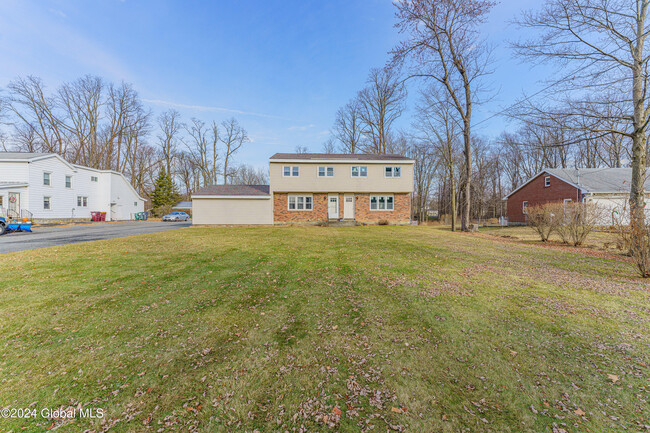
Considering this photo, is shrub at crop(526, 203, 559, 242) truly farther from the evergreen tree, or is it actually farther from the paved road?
the evergreen tree

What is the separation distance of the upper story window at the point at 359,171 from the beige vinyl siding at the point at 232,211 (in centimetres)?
762

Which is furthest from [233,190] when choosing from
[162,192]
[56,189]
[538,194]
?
[538,194]

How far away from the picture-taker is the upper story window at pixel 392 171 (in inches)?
836

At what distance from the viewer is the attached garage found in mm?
20297

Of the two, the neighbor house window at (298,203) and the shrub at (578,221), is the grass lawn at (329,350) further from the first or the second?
the neighbor house window at (298,203)

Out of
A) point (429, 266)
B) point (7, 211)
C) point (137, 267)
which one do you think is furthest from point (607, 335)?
point (7, 211)

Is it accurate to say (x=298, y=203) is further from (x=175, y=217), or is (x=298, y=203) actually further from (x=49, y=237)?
(x=175, y=217)

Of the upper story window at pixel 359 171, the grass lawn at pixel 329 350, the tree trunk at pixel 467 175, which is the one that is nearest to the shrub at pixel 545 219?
the tree trunk at pixel 467 175

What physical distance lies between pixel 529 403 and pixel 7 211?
30.9 m

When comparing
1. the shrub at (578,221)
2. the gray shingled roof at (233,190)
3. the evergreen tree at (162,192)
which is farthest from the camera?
the evergreen tree at (162,192)

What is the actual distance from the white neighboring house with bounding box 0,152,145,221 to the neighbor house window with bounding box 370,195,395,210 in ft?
93.5

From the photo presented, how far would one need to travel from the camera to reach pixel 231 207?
20516mm

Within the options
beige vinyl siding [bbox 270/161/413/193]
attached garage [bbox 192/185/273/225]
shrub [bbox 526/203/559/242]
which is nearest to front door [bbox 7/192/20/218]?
attached garage [bbox 192/185/273/225]

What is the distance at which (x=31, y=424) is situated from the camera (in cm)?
200
